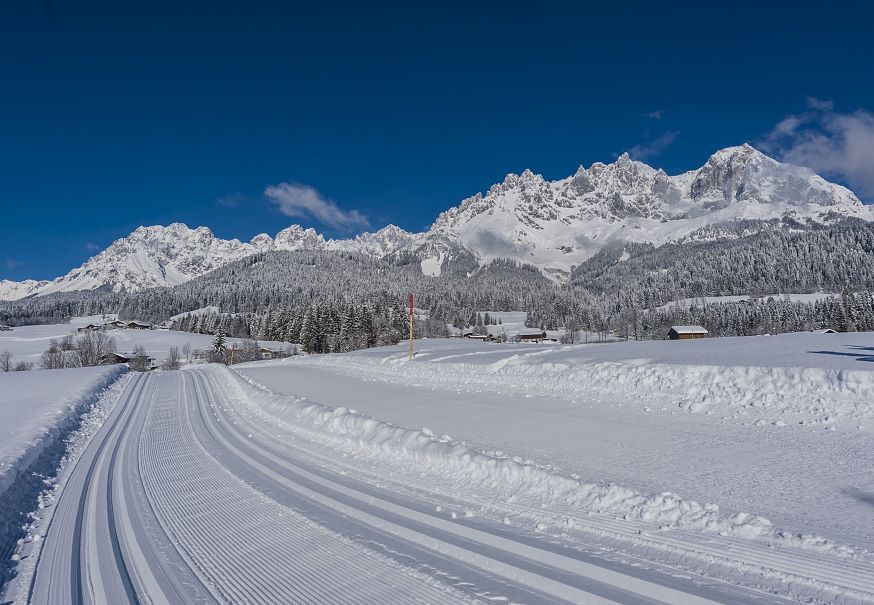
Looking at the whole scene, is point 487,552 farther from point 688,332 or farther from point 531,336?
point 531,336

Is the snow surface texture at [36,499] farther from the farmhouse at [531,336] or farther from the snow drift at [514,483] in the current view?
the farmhouse at [531,336]

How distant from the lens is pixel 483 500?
734 centimetres

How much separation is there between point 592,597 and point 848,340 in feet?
83.1

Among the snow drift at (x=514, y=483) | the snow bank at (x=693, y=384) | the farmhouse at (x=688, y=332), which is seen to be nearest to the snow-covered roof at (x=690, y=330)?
the farmhouse at (x=688, y=332)

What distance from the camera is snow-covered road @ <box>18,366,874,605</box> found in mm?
4695

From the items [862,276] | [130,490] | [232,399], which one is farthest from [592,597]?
[862,276]

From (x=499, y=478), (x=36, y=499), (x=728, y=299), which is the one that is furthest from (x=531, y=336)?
(x=36, y=499)

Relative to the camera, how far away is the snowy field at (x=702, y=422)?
6941mm

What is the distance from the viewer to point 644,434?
36.1ft

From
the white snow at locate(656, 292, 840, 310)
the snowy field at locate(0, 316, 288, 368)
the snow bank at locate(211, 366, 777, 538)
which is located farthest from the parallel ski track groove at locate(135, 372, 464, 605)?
the white snow at locate(656, 292, 840, 310)

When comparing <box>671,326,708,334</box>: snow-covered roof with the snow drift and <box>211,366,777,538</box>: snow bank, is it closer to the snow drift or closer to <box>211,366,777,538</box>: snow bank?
<box>211,366,777,538</box>: snow bank

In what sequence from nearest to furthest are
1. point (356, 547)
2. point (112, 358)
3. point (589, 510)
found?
point (356, 547) → point (589, 510) → point (112, 358)

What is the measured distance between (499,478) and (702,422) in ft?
22.7

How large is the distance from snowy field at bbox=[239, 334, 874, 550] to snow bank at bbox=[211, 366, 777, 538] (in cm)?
57
